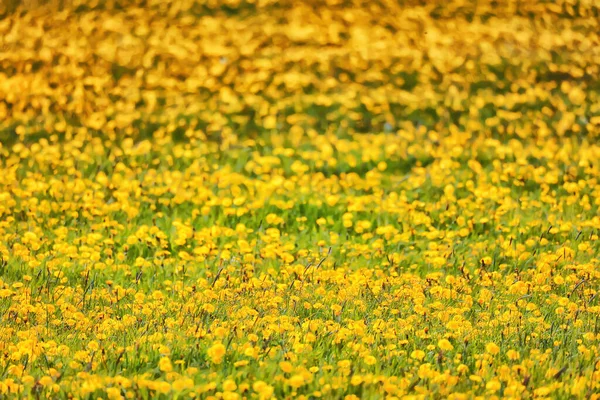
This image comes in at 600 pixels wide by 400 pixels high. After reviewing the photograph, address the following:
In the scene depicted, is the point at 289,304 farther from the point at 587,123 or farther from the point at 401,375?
the point at 587,123

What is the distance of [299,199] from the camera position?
7.95 m

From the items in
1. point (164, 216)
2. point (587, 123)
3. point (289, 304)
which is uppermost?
point (289, 304)

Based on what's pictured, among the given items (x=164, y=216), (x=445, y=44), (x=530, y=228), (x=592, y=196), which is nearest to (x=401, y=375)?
(x=530, y=228)

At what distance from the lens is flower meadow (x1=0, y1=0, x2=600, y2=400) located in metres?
4.59

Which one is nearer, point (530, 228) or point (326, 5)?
point (530, 228)

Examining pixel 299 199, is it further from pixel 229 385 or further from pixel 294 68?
pixel 294 68

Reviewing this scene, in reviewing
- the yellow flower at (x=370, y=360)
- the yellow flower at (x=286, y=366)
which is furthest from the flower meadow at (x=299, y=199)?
the yellow flower at (x=286, y=366)

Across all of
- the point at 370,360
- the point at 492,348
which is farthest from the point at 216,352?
the point at 492,348

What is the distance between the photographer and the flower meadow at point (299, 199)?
459 centimetres

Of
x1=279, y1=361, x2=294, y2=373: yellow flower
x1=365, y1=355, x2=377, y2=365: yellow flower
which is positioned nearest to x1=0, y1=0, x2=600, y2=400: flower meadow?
x1=365, y1=355, x2=377, y2=365: yellow flower

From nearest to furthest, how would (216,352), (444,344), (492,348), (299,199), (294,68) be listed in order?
(216,352) < (492,348) < (444,344) < (299,199) < (294,68)

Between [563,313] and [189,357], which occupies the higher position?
[189,357]

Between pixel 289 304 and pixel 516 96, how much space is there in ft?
22.2

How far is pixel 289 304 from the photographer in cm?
533
